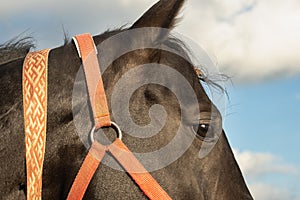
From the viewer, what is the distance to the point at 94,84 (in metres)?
3.63

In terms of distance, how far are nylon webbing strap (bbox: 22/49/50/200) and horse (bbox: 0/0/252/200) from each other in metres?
0.05

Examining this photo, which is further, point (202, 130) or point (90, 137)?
point (202, 130)

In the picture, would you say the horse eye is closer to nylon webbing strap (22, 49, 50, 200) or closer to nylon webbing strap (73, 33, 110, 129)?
nylon webbing strap (73, 33, 110, 129)

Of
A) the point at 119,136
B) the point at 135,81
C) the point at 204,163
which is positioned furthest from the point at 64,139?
the point at 204,163

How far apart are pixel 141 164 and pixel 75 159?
467 millimetres

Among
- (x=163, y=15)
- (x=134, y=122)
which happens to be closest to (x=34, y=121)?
(x=134, y=122)

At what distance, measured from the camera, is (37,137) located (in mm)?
3535

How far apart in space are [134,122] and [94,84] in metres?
0.39

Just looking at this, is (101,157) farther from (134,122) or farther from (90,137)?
(134,122)

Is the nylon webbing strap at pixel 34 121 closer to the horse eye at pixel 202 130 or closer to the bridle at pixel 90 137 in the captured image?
the bridle at pixel 90 137

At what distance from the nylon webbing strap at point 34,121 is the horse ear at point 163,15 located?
822mm

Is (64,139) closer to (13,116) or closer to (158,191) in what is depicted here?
(13,116)

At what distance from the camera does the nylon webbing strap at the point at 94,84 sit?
359cm

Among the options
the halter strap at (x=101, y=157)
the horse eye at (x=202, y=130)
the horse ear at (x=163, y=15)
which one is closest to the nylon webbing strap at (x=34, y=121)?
the halter strap at (x=101, y=157)
